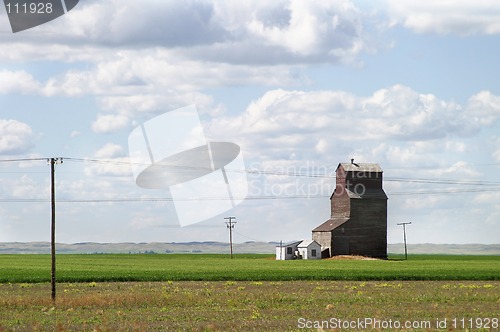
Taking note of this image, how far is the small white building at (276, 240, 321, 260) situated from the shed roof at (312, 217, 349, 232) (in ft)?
7.61

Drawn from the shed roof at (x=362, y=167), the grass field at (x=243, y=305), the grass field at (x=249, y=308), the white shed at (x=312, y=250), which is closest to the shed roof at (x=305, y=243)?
the white shed at (x=312, y=250)

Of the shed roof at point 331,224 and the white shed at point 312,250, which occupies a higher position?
the shed roof at point 331,224

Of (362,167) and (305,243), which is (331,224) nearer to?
(305,243)

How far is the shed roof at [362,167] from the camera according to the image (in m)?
123

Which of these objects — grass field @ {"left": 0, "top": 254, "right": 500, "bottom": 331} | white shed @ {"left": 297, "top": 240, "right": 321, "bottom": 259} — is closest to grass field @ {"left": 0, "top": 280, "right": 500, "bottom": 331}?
grass field @ {"left": 0, "top": 254, "right": 500, "bottom": 331}

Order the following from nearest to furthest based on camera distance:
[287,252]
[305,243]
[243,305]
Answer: [243,305] < [305,243] < [287,252]

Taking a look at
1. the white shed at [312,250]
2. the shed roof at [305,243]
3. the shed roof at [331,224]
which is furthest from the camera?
the shed roof at [305,243]

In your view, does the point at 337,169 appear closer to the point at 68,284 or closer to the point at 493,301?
the point at 68,284

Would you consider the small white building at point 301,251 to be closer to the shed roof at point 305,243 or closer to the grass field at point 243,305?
the shed roof at point 305,243

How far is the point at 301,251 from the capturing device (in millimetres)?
124438

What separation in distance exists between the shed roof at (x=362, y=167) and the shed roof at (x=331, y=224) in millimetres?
7256

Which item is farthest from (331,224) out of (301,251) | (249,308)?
(249,308)

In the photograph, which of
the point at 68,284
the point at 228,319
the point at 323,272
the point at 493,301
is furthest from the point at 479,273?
the point at 228,319

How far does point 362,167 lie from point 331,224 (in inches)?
375
